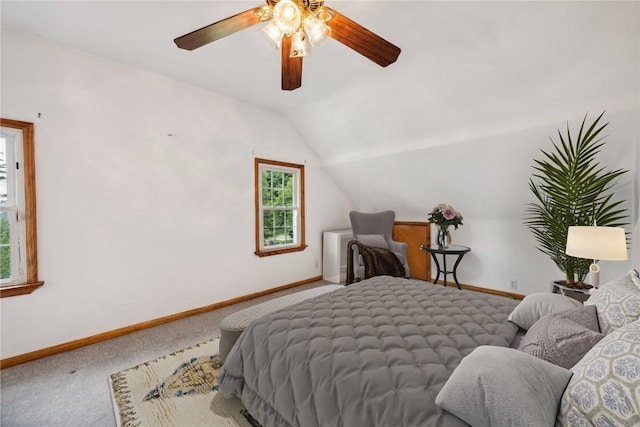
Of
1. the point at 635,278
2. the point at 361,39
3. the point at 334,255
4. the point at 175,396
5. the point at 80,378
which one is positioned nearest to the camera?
the point at 635,278

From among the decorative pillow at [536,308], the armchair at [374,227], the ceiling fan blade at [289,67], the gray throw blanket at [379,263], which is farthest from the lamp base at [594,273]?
the ceiling fan blade at [289,67]

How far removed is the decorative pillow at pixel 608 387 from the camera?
75cm

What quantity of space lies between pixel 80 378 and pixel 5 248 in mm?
1245

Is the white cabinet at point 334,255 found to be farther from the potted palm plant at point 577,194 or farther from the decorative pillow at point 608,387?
the decorative pillow at point 608,387

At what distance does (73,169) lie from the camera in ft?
8.37

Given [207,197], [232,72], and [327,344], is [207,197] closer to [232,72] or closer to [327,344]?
[232,72]

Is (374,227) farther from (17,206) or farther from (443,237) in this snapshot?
(17,206)

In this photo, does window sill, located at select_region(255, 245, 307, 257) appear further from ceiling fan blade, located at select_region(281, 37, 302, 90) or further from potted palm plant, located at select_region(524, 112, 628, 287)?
potted palm plant, located at select_region(524, 112, 628, 287)

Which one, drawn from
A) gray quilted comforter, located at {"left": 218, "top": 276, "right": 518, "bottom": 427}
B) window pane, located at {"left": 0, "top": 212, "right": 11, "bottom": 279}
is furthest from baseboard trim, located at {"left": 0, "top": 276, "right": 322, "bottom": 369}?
gray quilted comforter, located at {"left": 218, "top": 276, "right": 518, "bottom": 427}

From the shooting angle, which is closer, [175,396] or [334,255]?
[175,396]

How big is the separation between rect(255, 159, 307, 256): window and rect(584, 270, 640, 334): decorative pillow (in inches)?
131

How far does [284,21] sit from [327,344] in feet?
5.35

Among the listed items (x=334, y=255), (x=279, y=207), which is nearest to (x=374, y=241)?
(x=334, y=255)

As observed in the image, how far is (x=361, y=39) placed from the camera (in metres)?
1.67
